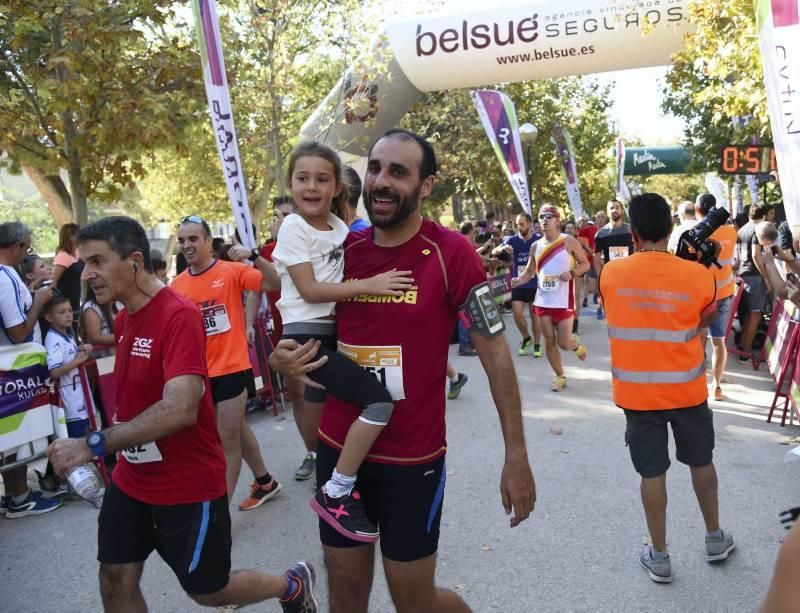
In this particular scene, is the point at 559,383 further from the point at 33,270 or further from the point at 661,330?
the point at 33,270

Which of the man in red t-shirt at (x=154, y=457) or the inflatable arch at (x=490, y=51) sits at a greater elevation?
the inflatable arch at (x=490, y=51)

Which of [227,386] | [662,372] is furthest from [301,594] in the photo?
[662,372]

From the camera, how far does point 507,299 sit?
48.6 feet

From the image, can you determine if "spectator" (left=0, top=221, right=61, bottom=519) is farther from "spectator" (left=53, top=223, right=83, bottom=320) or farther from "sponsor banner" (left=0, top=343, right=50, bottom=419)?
"spectator" (left=53, top=223, right=83, bottom=320)

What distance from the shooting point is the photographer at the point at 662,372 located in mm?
3791

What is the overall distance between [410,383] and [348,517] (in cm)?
53

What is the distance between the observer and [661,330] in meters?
3.84

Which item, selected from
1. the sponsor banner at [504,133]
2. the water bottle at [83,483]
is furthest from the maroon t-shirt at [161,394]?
the sponsor banner at [504,133]

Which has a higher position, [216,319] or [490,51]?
[490,51]

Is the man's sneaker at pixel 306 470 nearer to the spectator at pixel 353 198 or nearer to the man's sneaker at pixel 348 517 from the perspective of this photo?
the spectator at pixel 353 198

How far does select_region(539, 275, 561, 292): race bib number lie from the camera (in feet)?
27.3

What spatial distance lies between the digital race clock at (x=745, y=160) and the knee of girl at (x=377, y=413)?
831 cm

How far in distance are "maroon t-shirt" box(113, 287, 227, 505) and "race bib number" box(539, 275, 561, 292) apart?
598 cm

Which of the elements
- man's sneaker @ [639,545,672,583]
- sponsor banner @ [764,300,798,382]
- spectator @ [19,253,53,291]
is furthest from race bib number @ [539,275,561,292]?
spectator @ [19,253,53,291]
